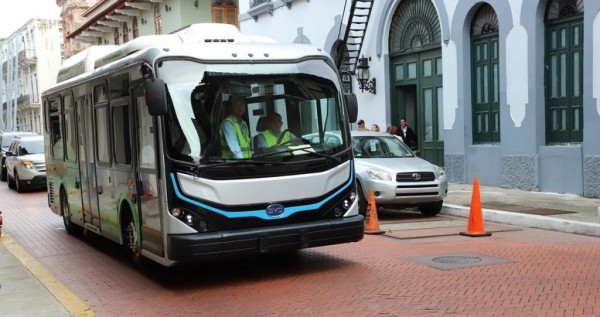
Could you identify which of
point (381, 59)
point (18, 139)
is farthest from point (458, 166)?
point (18, 139)

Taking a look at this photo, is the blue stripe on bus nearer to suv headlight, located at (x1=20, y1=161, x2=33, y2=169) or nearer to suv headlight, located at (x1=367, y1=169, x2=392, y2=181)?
suv headlight, located at (x1=367, y1=169, x2=392, y2=181)

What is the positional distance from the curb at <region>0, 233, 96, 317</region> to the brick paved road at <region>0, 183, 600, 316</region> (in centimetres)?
13

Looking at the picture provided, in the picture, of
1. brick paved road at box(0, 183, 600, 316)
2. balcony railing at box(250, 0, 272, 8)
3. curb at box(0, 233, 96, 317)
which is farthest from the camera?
balcony railing at box(250, 0, 272, 8)

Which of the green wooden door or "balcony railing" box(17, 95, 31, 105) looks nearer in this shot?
the green wooden door

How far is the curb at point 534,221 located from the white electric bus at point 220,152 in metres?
4.05

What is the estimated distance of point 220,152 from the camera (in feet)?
24.1

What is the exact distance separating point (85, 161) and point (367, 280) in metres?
4.89

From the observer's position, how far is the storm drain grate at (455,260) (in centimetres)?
815

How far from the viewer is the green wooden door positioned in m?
18.7

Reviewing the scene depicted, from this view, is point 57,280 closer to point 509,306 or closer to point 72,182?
point 72,182

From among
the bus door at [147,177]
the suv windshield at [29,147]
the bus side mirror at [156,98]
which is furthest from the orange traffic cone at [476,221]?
the suv windshield at [29,147]

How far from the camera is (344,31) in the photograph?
21.6 meters

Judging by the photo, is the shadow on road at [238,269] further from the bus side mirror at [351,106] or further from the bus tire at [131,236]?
the bus side mirror at [351,106]

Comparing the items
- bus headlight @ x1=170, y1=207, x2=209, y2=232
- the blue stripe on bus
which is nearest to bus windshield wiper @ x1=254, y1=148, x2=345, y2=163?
the blue stripe on bus
